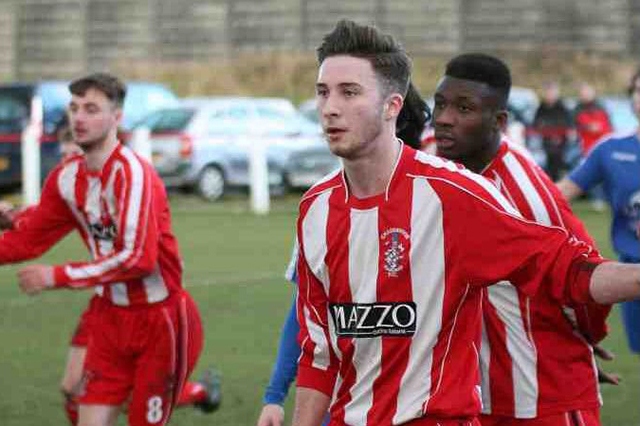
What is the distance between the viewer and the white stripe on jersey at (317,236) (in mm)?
5297

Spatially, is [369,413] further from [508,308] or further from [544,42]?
[544,42]

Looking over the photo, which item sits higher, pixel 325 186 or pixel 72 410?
pixel 325 186

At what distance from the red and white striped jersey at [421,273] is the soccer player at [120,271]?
2.69 m

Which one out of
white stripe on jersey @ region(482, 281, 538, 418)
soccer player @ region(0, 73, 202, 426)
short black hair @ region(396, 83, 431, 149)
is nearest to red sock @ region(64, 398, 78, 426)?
soccer player @ region(0, 73, 202, 426)

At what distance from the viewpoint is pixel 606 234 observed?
2180 cm

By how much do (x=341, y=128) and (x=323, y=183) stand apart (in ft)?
1.16

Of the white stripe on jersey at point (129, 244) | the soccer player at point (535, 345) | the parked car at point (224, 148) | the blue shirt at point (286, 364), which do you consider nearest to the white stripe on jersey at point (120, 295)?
the white stripe on jersey at point (129, 244)

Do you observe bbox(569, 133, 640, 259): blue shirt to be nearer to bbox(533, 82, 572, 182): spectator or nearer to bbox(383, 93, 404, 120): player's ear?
bbox(383, 93, 404, 120): player's ear

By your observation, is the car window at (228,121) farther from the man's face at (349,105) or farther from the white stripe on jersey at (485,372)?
the man's face at (349,105)

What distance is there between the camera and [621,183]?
29.6 ft

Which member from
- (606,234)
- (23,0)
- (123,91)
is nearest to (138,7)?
(23,0)

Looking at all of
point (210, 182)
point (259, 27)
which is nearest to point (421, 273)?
point (210, 182)

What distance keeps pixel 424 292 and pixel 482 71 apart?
1.70 m

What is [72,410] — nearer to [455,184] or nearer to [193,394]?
[193,394]
